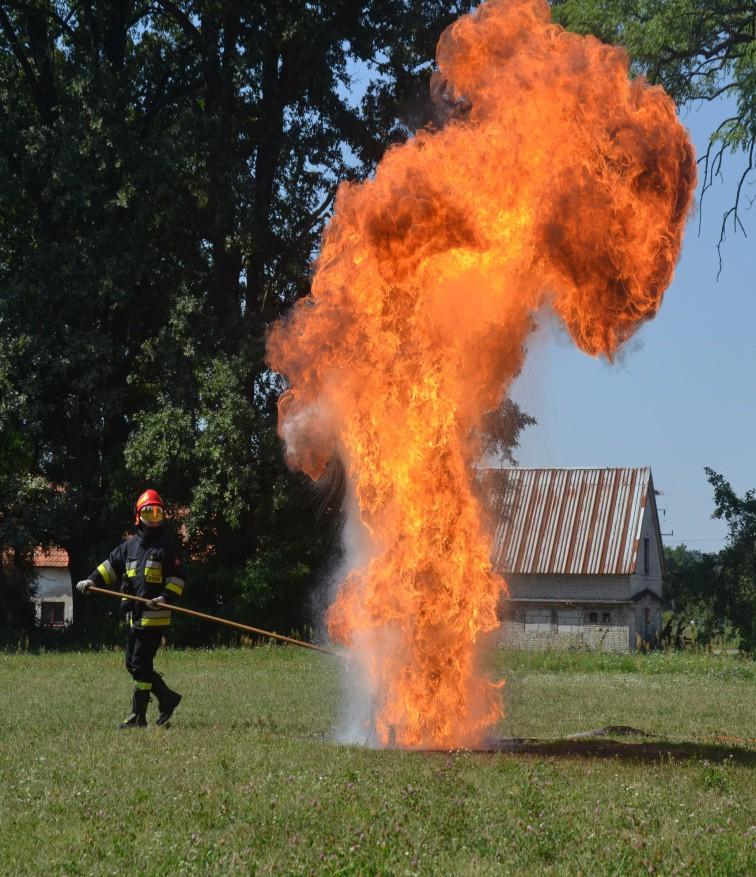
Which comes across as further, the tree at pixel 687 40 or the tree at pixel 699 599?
the tree at pixel 699 599

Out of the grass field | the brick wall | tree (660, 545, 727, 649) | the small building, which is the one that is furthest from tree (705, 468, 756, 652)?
the small building

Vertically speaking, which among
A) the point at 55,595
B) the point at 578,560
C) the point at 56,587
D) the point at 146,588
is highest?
the point at 578,560

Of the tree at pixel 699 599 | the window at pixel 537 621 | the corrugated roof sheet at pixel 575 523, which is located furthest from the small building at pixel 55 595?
the tree at pixel 699 599

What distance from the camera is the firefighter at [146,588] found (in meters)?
11.6

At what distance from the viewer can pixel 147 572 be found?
11852 mm

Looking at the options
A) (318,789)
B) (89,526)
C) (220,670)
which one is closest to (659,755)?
(318,789)

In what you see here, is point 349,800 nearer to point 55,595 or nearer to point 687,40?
point 687,40

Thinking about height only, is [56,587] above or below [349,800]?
above

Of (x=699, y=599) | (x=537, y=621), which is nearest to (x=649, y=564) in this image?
(x=537, y=621)

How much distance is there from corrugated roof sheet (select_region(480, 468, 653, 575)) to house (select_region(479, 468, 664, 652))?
0.03 meters

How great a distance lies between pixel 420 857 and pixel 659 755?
4030 millimetres

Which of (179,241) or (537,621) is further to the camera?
(537,621)

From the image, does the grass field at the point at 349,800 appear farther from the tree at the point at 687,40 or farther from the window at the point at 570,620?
the window at the point at 570,620

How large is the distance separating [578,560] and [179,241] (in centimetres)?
1802
